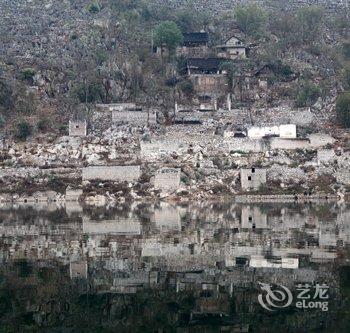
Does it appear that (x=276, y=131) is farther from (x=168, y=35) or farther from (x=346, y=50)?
(x=346, y=50)

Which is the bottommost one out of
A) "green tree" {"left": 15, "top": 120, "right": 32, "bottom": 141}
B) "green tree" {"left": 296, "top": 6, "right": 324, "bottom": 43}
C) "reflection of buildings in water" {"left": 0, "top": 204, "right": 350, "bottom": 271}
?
"reflection of buildings in water" {"left": 0, "top": 204, "right": 350, "bottom": 271}

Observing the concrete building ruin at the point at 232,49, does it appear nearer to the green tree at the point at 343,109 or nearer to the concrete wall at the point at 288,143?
the green tree at the point at 343,109

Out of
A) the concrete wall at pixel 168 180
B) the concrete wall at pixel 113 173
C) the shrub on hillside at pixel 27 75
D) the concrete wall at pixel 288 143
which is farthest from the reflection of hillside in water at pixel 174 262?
the shrub on hillside at pixel 27 75

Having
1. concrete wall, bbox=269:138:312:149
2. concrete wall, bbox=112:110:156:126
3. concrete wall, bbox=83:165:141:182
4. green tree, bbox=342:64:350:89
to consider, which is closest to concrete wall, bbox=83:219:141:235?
concrete wall, bbox=83:165:141:182

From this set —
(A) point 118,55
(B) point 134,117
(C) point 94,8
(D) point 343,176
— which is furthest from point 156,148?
(C) point 94,8

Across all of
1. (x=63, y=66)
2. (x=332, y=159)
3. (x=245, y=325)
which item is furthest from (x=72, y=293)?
(x=63, y=66)

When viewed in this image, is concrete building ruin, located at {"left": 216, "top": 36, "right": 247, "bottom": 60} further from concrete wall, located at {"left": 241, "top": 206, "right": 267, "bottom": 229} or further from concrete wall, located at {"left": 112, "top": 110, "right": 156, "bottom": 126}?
concrete wall, located at {"left": 241, "top": 206, "right": 267, "bottom": 229}
